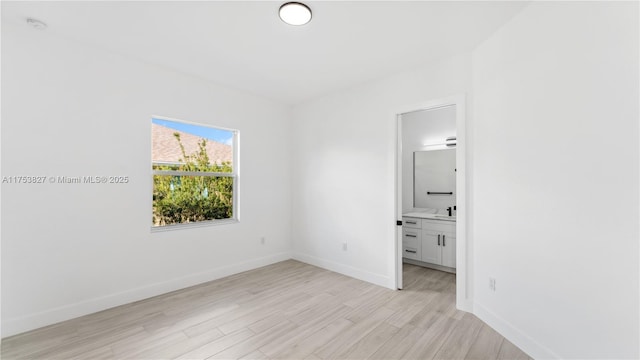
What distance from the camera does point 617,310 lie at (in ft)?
5.09

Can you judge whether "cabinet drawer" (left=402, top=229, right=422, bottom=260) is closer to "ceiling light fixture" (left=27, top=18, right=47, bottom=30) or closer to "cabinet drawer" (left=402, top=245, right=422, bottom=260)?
"cabinet drawer" (left=402, top=245, right=422, bottom=260)

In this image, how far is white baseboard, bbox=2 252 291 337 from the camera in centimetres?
239

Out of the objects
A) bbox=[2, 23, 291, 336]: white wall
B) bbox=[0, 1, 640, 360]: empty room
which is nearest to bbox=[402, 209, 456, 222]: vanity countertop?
bbox=[0, 1, 640, 360]: empty room

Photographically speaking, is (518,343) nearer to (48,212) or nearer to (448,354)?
(448,354)

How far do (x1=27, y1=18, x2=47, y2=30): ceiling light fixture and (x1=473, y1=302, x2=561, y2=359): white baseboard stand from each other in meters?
4.81

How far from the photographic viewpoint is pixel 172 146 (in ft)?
11.7

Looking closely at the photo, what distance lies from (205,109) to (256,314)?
8.87 ft

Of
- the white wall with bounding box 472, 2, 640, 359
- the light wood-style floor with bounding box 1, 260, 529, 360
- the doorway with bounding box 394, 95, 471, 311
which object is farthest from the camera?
the doorway with bounding box 394, 95, 471, 311

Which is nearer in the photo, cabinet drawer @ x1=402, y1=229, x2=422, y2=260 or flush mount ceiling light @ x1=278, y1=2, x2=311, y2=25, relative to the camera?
flush mount ceiling light @ x1=278, y1=2, x2=311, y2=25

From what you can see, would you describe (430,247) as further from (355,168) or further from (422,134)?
(422,134)

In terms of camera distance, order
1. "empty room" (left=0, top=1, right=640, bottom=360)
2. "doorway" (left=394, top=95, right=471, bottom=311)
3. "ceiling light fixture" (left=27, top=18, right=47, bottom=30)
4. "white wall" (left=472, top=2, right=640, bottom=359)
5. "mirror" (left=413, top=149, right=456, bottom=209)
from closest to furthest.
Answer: "white wall" (left=472, top=2, right=640, bottom=359) → "empty room" (left=0, top=1, right=640, bottom=360) → "ceiling light fixture" (left=27, top=18, right=47, bottom=30) → "doorway" (left=394, top=95, right=471, bottom=311) → "mirror" (left=413, top=149, right=456, bottom=209)

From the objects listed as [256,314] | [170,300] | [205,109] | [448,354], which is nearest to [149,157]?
[205,109]

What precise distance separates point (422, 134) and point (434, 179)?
32.7 inches

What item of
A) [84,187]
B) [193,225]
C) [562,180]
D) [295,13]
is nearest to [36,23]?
[84,187]
